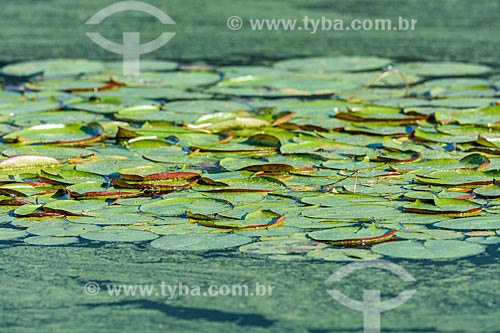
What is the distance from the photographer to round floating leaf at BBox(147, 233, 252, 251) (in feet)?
10.6

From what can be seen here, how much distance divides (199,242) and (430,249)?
80 centimetres

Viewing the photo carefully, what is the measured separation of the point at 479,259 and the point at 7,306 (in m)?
1.53

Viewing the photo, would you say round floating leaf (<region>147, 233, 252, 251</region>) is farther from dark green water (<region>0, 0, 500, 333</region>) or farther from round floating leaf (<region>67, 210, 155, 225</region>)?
round floating leaf (<region>67, 210, 155, 225</region>)

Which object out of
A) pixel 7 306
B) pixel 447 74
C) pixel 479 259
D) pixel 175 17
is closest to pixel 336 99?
pixel 447 74

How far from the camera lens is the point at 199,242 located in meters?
3.28

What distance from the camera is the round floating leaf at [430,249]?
3.12 meters

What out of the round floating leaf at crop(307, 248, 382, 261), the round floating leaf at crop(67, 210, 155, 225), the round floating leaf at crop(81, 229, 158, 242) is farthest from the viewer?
the round floating leaf at crop(67, 210, 155, 225)

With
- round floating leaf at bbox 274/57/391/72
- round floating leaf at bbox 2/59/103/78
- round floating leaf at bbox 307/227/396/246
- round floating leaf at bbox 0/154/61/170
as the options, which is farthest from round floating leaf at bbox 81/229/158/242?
round floating leaf at bbox 274/57/391/72

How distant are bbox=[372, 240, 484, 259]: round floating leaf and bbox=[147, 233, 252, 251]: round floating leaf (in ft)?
1.62

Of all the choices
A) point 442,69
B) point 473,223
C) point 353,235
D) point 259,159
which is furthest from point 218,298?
point 442,69

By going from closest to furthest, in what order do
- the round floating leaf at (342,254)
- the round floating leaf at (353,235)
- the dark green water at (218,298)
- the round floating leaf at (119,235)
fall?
1. the dark green water at (218,298)
2. the round floating leaf at (342,254)
3. the round floating leaf at (353,235)
4. the round floating leaf at (119,235)

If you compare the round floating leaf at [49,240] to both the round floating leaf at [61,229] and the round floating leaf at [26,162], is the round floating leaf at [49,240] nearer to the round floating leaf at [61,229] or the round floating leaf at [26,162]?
the round floating leaf at [61,229]

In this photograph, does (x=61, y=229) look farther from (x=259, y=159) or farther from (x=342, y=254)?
(x=259, y=159)

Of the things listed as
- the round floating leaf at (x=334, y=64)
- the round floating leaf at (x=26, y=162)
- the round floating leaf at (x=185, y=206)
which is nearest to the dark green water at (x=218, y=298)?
the round floating leaf at (x=185, y=206)
